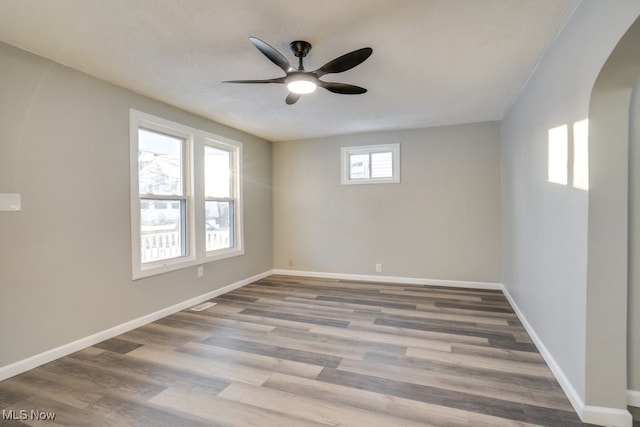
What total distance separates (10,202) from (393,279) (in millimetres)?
4610

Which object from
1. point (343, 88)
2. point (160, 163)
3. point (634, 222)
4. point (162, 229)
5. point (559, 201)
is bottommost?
point (162, 229)

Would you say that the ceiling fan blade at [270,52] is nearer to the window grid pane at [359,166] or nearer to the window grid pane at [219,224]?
the window grid pane at [219,224]

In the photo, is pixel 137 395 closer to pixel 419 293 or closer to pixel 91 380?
pixel 91 380

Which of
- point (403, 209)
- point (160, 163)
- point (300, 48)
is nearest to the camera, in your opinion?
point (300, 48)

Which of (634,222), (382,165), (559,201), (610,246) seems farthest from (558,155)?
(382,165)

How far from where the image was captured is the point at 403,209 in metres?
5.00

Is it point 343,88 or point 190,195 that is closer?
point 343,88

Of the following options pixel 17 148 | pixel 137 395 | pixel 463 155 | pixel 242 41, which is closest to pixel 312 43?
pixel 242 41

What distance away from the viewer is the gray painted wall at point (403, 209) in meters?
4.64

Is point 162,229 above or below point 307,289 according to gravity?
above

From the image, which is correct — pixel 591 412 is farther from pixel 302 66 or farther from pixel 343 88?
pixel 302 66

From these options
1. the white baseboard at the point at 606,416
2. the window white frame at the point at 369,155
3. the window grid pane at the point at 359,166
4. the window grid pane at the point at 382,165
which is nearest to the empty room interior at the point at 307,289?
the white baseboard at the point at 606,416

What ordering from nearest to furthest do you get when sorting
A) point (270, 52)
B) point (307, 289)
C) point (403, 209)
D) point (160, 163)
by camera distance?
1. point (270, 52)
2. point (160, 163)
3. point (307, 289)
4. point (403, 209)

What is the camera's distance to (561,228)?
2148 mm
